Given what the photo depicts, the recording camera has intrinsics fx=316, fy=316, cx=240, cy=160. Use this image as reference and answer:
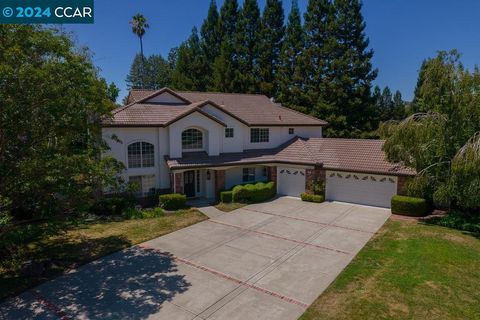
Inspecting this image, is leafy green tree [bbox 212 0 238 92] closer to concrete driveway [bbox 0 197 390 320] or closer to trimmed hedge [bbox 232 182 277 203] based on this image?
trimmed hedge [bbox 232 182 277 203]

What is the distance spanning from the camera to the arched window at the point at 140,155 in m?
22.1

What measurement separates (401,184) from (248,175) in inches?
458

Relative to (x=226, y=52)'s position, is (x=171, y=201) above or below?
below

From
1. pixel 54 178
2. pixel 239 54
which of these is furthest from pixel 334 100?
pixel 54 178

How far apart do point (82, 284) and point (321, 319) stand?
8207 mm

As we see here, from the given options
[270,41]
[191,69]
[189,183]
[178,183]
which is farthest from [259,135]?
[191,69]

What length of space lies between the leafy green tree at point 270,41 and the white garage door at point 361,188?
2646cm

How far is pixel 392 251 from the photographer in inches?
546

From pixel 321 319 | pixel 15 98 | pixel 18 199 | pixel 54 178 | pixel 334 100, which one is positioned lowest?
pixel 321 319

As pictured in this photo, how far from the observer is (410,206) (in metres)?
19.2

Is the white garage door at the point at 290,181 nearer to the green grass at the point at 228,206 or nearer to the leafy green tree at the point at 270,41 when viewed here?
the green grass at the point at 228,206

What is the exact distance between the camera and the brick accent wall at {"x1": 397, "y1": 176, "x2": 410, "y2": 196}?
66.1 feet

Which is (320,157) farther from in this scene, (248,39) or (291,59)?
(248,39)

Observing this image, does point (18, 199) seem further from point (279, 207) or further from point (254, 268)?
point (279, 207)
